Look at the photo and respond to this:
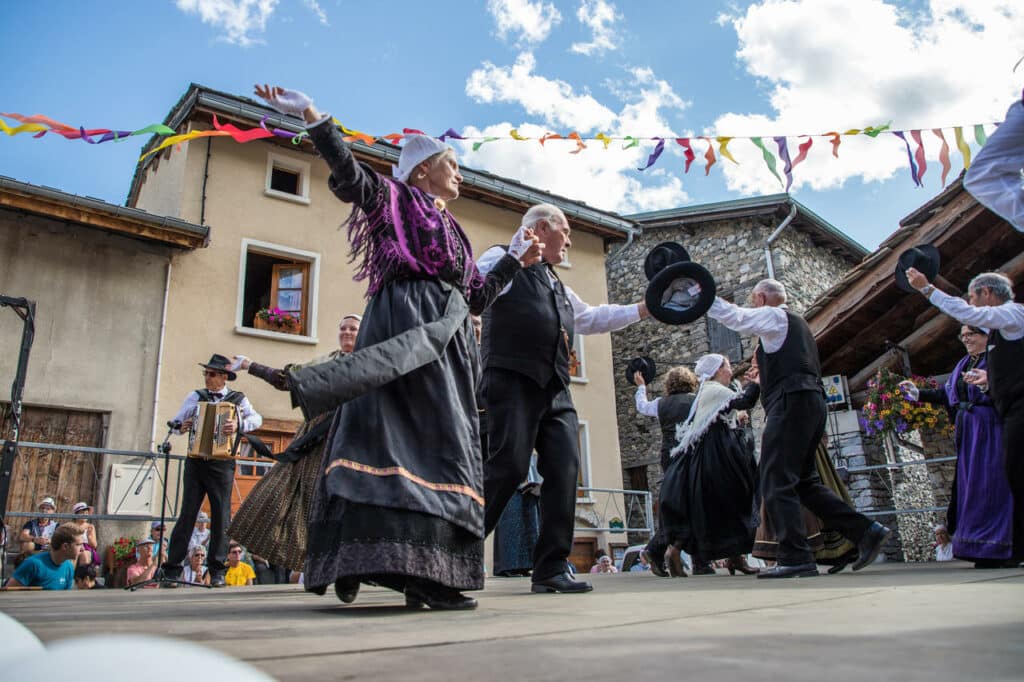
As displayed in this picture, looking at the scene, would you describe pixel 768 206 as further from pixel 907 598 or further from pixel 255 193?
pixel 907 598

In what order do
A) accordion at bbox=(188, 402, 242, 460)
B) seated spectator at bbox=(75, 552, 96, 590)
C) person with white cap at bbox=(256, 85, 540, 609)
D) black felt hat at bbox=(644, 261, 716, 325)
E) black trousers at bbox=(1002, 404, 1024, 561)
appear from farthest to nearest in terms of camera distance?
1. seated spectator at bbox=(75, 552, 96, 590)
2. accordion at bbox=(188, 402, 242, 460)
3. black trousers at bbox=(1002, 404, 1024, 561)
4. black felt hat at bbox=(644, 261, 716, 325)
5. person with white cap at bbox=(256, 85, 540, 609)

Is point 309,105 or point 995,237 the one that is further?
point 995,237

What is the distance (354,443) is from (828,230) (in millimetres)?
18377

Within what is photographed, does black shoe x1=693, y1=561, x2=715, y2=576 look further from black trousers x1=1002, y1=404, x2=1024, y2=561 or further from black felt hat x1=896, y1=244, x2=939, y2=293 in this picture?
black felt hat x1=896, y1=244, x2=939, y2=293

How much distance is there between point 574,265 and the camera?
17.9 m

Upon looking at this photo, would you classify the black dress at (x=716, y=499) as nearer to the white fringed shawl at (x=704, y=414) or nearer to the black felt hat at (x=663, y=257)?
the white fringed shawl at (x=704, y=414)

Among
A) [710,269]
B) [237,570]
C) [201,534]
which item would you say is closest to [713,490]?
[237,570]

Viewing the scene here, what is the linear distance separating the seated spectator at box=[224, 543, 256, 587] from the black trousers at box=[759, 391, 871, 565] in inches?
227

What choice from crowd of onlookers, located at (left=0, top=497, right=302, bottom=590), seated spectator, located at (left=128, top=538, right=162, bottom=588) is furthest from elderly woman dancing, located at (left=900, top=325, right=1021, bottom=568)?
seated spectator, located at (left=128, top=538, right=162, bottom=588)

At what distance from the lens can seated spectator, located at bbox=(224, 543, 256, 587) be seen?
8.27m

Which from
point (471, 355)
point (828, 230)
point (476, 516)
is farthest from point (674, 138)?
point (828, 230)

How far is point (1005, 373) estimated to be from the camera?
4.65 m

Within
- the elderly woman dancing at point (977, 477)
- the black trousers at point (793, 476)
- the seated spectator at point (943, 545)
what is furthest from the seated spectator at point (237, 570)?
the seated spectator at point (943, 545)

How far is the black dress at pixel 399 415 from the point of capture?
2371 mm
